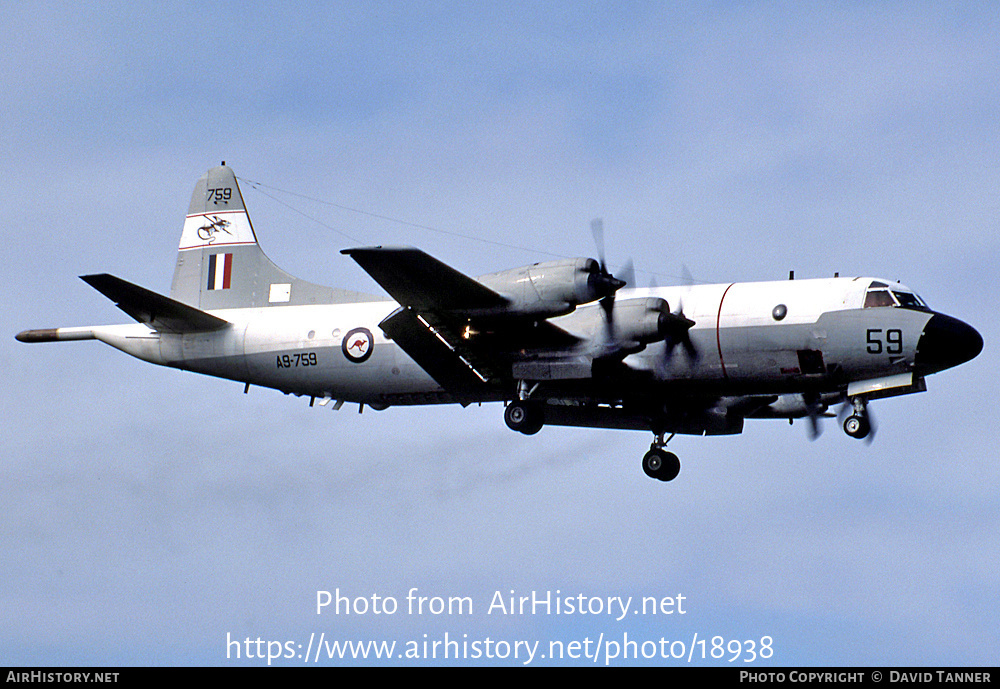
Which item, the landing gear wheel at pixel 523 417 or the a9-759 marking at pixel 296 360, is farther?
the a9-759 marking at pixel 296 360

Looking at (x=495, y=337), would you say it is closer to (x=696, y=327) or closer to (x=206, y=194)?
(x=696, y=327)

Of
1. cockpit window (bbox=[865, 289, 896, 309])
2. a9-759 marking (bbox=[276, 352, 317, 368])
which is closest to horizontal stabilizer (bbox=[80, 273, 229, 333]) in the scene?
a9-759 marking (bbox=[276, 352, 317, 368])

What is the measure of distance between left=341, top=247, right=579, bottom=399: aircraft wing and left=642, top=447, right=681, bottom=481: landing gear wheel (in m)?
3.75

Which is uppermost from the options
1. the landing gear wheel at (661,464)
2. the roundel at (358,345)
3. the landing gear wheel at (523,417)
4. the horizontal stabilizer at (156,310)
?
the horizontal stabilizer at (156,310)

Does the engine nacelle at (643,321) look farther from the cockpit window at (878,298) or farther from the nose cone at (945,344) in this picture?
the nose cone at (945,344)

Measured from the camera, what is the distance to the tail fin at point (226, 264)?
30.9 metres

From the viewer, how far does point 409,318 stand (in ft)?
87.9

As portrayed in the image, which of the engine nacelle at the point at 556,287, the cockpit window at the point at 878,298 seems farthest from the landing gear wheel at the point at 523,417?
the cockpit window at the point at 878,298

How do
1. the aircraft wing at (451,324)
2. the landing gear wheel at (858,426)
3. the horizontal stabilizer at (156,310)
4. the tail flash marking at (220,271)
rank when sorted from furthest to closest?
1. the tail flash marking at (220,271)
2. the horizontal stabilizer at (156,310)
3. the landing gear wheel at (858,426)
4. the aircraft wing at (451,324)

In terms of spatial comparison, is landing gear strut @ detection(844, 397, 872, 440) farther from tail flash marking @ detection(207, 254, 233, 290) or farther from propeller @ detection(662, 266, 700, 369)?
tail flash marking @ detection(207, 254, 233, 290)

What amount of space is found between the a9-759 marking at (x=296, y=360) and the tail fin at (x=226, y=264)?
5.17 ft

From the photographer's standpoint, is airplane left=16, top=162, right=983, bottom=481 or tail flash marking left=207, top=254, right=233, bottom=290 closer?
airplane left=16, top=162, right=983, bottom=481

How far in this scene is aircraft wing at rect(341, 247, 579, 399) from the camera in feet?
81.3

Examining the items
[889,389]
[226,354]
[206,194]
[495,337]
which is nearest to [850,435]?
[889,389]
